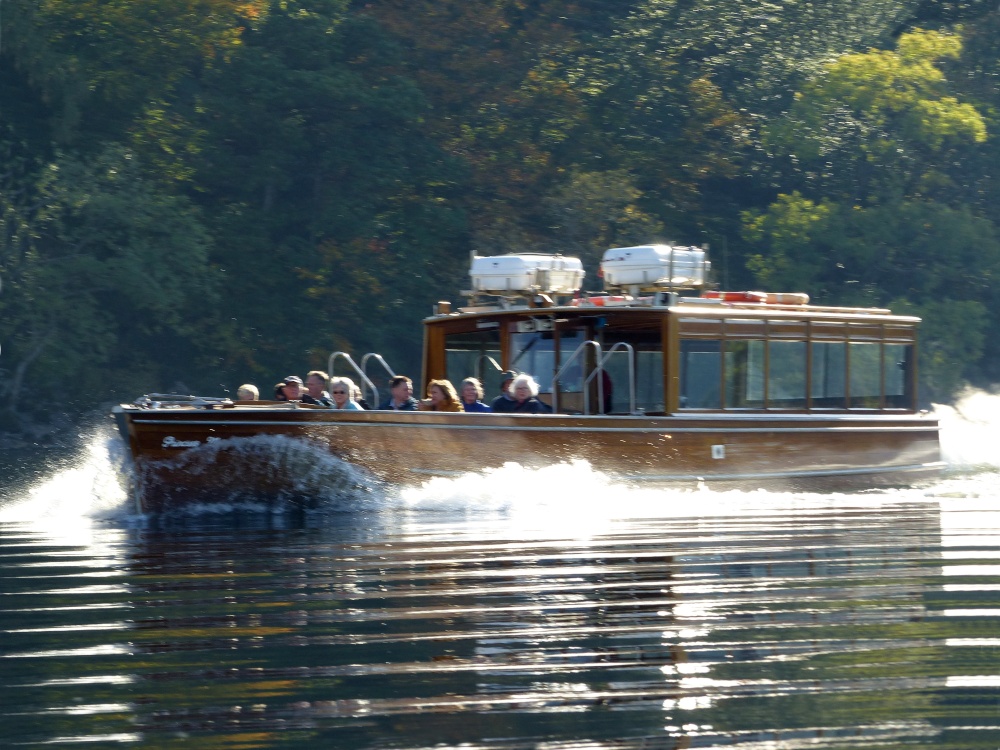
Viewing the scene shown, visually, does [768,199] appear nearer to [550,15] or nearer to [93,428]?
[550,15]

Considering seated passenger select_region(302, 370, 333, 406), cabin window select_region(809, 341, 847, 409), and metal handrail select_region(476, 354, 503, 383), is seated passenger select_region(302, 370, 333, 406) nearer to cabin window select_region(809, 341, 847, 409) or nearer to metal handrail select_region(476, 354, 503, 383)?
metal handrail select_region(476, 354, 503, 383)

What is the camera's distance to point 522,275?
61.3 ft

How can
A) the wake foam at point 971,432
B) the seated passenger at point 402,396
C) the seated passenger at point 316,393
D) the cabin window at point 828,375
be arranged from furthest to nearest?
the wake foam at point 971,432 < the cabin window at point 828,375 < the seated passenger at point 402,396 < the seated passenger at point 316,393

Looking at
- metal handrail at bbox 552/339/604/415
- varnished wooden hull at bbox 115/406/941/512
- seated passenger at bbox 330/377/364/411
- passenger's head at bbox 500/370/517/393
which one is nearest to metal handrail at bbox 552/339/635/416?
metal handrail at bbox 552/339/604/415

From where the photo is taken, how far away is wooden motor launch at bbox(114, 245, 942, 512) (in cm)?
1521

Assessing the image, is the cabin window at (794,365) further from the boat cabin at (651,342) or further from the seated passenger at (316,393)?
the seated passenger at (316,393)

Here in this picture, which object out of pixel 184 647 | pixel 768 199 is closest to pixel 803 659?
pixel 184 647

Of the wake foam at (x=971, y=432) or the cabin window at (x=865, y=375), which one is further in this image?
the wake foam at (x=971, y=432)

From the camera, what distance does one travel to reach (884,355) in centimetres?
2017

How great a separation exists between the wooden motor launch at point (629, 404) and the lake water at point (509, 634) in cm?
104

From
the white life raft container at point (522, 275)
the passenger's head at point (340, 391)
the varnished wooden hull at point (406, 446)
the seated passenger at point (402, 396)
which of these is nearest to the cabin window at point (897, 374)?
the varnished wooden hull at point (406, 446)

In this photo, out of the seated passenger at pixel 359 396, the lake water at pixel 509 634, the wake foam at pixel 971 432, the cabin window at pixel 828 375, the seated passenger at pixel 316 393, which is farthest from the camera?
the wake foam at pixel 971 432

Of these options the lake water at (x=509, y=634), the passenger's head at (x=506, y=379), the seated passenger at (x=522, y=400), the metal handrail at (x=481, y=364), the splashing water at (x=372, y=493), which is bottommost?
the lake water at (x=509, y=634)

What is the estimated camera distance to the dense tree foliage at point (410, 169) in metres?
35.2
